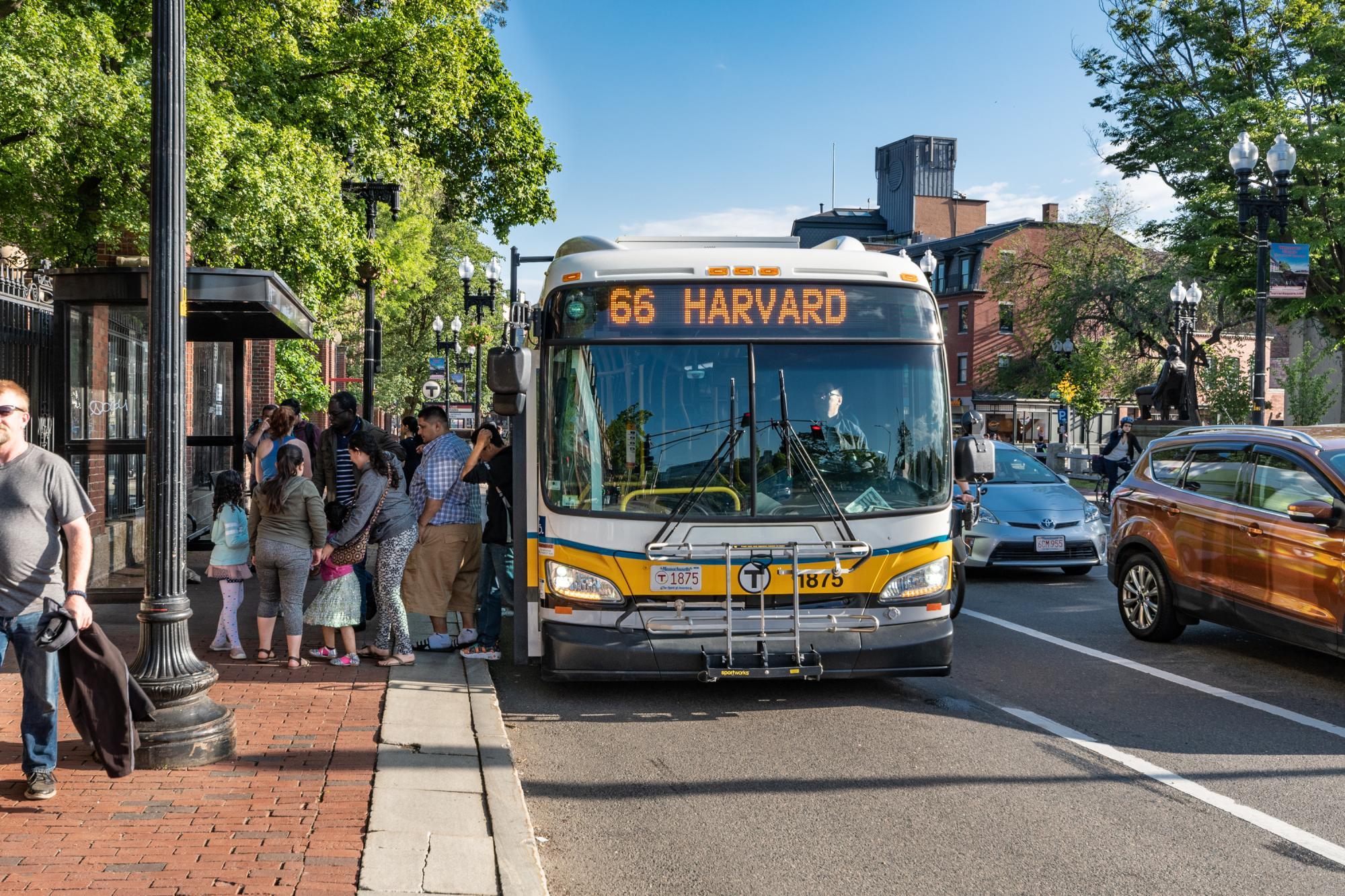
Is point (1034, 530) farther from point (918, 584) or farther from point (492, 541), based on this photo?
point (492, 541)

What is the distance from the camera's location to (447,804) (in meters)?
5.52

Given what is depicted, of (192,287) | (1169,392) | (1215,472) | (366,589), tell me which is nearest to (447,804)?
(366,589)

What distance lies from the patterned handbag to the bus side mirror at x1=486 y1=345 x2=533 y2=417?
1.35 metres

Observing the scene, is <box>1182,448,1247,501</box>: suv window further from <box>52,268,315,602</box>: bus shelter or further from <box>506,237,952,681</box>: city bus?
<box>52,268,315,602</box>: bus shelter

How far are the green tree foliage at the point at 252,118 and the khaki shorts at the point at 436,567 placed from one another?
4988 mm

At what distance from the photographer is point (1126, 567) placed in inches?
423

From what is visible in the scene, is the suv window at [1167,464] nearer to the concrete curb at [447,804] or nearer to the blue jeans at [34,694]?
the concrete curb at [447,804]

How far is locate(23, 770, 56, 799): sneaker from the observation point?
17.6 ft

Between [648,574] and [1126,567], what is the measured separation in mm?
5159

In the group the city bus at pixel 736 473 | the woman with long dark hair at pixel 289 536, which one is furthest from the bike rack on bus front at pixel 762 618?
the woman with long dark hair at pixel 289 536

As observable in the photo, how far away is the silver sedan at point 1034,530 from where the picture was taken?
13.9m

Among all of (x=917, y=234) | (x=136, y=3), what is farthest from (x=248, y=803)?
(x=917, y=234)

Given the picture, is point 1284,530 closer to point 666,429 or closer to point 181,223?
point 666,429

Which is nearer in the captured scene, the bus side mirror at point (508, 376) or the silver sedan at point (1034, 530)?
the bus side mirror at point (508, 376)
